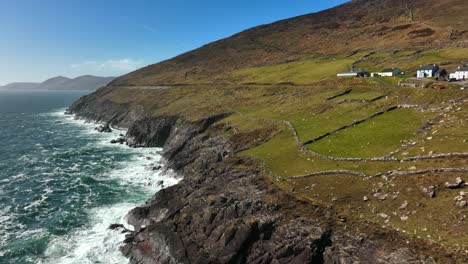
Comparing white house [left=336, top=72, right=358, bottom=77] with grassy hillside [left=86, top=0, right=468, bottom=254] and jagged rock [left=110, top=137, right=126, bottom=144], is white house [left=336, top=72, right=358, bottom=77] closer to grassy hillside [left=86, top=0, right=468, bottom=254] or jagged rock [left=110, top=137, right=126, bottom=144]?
grassy hillside [left=86, top=0, right=468, bottom=254]

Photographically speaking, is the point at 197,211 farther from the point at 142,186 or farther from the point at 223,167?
the point at 142,186

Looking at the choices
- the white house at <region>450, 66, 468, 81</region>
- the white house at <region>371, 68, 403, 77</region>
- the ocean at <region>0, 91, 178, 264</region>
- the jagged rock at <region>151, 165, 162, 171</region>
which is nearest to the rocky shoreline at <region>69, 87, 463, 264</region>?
the ocean at <region>0, 91, 178, 264</region>

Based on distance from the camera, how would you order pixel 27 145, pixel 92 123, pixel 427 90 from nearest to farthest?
1. pixel 427 90
2. pixel 27 145
3. pixel 92 123

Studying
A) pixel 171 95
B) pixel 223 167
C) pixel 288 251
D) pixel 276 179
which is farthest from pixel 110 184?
pixel 171 95

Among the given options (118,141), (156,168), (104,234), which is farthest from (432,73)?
(118,141)

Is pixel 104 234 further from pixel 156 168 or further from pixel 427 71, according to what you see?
pixel 427 71

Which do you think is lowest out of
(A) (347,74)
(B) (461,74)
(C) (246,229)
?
(C) (246,229)
